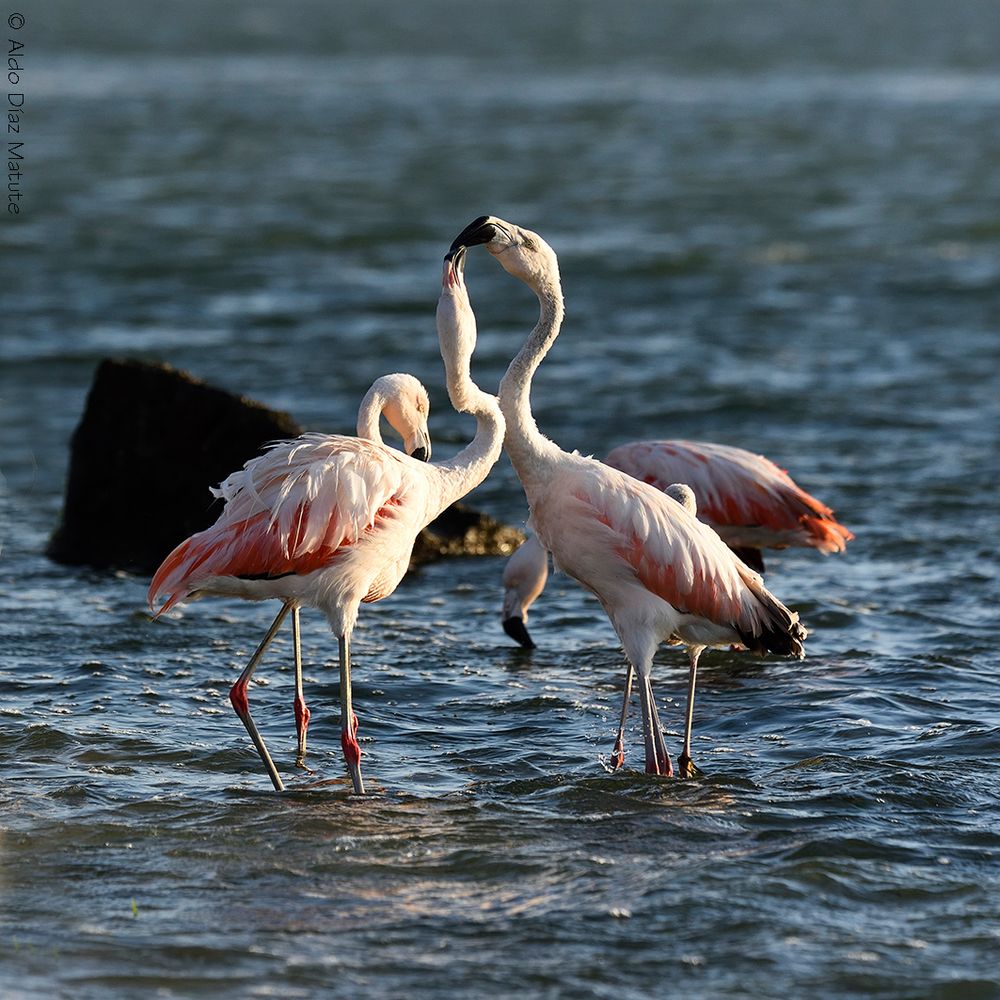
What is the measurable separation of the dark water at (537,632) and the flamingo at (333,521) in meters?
0.78

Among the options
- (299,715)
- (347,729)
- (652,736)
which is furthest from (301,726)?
(652,736)

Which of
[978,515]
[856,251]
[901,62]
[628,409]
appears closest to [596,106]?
[901,62]

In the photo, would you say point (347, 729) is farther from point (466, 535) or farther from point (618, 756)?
point (466, 535)

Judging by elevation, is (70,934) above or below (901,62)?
below

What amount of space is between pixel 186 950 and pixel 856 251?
1742 cm

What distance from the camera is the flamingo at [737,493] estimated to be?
9125mm

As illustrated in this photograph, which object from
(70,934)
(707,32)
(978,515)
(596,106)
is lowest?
(70,934)

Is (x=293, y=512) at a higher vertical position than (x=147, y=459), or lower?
higher

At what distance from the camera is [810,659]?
342 inches

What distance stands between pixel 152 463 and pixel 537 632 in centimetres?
279

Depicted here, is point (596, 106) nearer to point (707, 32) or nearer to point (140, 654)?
point (707, 32)

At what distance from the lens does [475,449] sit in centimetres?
688

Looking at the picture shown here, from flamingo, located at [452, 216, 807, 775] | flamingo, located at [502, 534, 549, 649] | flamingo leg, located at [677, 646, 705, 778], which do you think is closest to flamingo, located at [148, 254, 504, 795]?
flamingo, located at [452, 216, 807, 775]

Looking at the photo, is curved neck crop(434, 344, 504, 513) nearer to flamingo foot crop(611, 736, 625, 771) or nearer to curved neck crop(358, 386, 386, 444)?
curved neck crop(358, 386, 386, 444)
